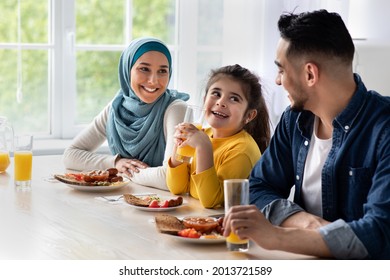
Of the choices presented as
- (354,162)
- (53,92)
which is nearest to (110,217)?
(354,162)

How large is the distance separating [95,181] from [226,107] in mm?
518

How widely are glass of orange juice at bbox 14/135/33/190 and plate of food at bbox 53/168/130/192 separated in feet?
0.35

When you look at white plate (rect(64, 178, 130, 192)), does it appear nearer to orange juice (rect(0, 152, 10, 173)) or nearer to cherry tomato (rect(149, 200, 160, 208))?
cherry tomato (rect(149, 200, 160, 208))

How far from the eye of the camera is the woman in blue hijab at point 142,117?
2.90m

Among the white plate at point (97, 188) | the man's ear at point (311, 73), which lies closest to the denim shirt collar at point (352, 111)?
the man's ear at point (311, 73)

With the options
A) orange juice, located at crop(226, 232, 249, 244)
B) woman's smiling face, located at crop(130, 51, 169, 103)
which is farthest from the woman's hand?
orange juice, located at crop(226, 232, 249, 244)

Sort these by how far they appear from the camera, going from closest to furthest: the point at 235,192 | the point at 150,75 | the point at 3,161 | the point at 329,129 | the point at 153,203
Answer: the point at 235,192 < the point at 329,129 < the point at 153,203 < the point at 3,161 < the point at 150,75

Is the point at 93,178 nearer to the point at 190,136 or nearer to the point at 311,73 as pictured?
the point at 190,136

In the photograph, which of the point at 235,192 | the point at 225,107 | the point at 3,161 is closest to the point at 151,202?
the point at 225,107

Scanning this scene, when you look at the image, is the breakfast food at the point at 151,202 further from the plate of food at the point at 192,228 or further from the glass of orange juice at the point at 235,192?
the glass of orange juice at the point at 235,192

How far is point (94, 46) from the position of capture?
160 inches

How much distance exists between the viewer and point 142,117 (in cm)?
300
